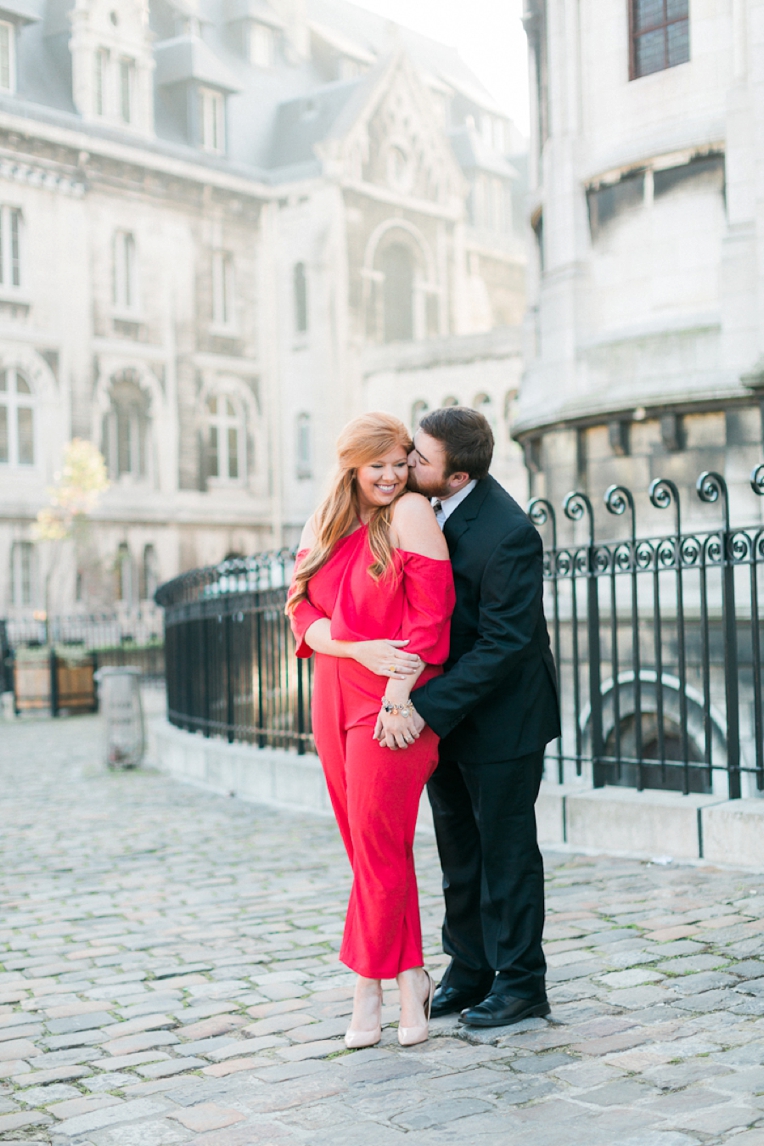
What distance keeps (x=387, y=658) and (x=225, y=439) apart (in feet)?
103

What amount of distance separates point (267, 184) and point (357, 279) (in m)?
3.53

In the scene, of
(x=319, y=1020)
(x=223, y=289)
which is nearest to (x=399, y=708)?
(x=319, y=1020)

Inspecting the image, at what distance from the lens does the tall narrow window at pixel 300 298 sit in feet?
117

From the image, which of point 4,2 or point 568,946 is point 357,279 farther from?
point 568,946

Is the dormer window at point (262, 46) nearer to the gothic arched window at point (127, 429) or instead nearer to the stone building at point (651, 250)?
the gothic arched window at point (127, 429)

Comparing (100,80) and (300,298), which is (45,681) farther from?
(300,298)

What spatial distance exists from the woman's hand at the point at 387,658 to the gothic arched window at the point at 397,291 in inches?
1347

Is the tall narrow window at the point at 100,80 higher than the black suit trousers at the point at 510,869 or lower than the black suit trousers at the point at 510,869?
higher

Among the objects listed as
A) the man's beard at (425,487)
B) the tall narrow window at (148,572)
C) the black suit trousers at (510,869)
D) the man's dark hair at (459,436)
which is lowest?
the black suit trousers at (510,869)

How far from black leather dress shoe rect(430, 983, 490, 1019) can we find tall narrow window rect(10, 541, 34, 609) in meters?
26.5

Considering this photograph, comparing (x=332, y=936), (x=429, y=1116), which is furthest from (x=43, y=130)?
(x=429, y=1116)

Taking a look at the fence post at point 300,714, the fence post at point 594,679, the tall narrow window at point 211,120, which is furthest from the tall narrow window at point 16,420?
the fence post at point 594,679

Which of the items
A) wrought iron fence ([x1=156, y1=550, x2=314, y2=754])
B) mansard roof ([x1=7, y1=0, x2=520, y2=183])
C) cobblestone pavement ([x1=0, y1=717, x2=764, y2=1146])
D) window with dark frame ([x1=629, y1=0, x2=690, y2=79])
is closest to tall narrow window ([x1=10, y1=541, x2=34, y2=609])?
mansard roof ([x1=7, y1=0, x2=520, y2=183])

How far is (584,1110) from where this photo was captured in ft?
10.3
